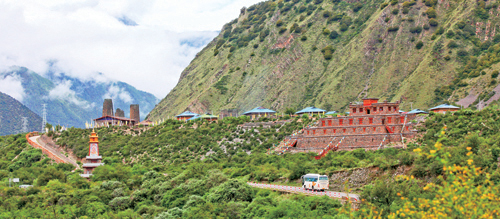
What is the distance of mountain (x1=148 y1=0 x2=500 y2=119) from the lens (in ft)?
260

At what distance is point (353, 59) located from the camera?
312 ft

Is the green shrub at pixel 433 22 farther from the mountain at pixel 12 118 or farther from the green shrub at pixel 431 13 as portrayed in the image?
the mountain at pixel 12 118

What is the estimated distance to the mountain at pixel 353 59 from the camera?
79.2m

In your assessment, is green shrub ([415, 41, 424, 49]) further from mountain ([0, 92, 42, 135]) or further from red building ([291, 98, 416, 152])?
mountain ([0, 92, 42, 135])

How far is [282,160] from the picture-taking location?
147 feet

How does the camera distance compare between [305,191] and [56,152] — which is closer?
[305,191]

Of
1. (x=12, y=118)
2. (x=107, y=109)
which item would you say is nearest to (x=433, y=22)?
(x=107, y=109)

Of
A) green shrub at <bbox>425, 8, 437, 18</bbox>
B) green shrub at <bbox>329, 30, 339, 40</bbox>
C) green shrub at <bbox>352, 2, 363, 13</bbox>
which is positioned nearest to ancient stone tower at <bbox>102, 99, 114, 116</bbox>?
green shrub at <bbox>329, 30, 339, 40</bbox>

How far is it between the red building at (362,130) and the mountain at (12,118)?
84.9 m

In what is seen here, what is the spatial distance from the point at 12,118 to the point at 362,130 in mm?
95170

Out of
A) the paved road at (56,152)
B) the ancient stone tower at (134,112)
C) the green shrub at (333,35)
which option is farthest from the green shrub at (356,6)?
the paved road at (56,152)

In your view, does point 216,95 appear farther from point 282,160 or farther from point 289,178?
point 289,178

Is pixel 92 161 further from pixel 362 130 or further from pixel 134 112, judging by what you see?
pixel 134 112

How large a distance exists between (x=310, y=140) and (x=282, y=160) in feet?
26.7
